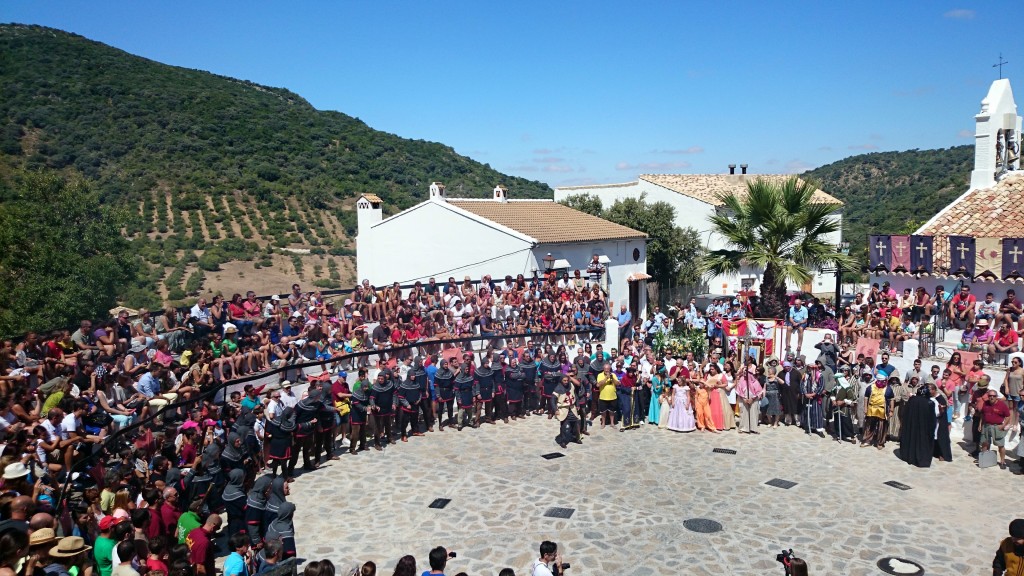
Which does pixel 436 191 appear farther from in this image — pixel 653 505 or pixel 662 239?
pixel 653 505

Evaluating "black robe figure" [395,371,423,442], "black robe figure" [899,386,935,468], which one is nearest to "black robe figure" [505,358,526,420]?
"black robe figure" [395,371,423,442]

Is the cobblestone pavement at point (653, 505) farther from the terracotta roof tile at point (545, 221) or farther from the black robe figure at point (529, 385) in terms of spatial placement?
the terracotta roof tile at point (545, 221)

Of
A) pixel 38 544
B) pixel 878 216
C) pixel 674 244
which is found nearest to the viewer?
pixel 38 544

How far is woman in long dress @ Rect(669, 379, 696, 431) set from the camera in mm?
15875

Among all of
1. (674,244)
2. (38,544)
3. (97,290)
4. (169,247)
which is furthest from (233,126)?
(38,544)

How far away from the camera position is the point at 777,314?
1973 cm

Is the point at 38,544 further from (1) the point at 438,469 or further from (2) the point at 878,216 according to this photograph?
(2) the point at 878,216

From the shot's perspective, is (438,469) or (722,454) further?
(722,454)

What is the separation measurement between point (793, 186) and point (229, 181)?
4504 centimetres

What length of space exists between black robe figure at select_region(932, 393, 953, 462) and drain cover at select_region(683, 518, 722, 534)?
5477 millimetres

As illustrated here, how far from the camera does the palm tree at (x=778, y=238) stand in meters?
19.0

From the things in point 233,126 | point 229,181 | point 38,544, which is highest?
point 233,126

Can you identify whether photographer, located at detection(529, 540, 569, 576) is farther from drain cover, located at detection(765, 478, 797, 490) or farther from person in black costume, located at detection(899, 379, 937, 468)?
person in black costume, located at detection(899, 379, 937, 468)

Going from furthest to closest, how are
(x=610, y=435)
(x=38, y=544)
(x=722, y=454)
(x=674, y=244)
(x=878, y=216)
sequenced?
(x=878, y=216), (x=674, y=244), (x=610, y=435), (x=722, y=454), (x=38, y=544)
